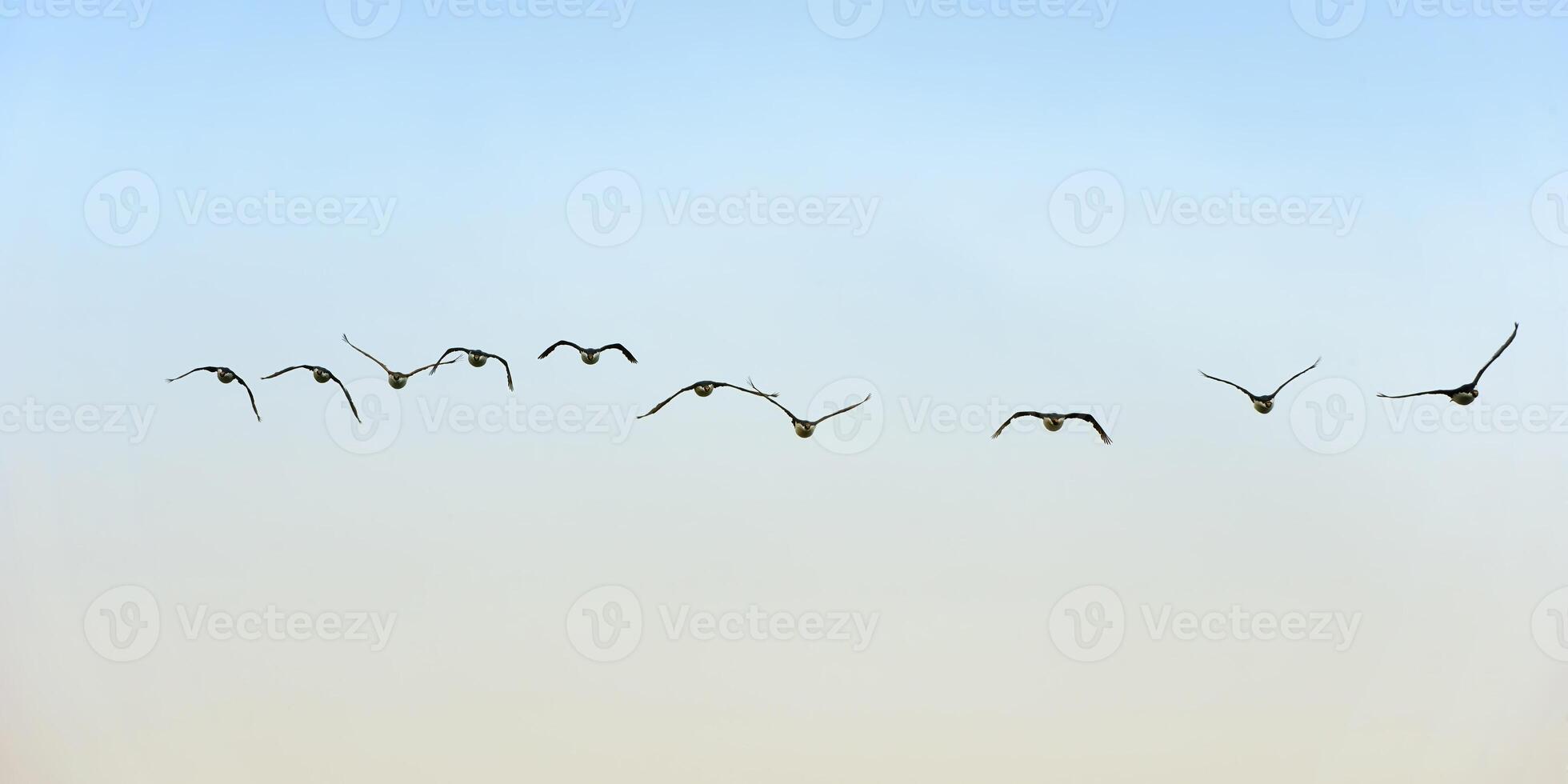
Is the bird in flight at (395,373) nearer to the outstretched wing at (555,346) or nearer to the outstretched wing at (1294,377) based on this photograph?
the outstretched wing at (555,346)

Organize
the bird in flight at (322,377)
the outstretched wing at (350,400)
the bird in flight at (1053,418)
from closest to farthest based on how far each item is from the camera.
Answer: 1. the bird in flight at (1053,418)
2. the bird in flight at (322,377)
3. the outstretched wing at (350,400)

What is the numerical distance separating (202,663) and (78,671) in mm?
499

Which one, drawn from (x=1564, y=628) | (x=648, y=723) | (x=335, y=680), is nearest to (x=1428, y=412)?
(x=1564, y=628)

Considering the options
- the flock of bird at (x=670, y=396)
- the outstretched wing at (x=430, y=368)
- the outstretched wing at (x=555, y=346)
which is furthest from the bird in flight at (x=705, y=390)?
the outstretched wing at (x=430, y=368)

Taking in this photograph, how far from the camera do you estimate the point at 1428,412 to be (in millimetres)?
4203

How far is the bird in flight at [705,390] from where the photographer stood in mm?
3941

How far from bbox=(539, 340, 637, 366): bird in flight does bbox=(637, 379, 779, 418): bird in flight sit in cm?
21

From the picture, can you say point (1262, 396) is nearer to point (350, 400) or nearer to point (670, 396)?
point (670, 396)

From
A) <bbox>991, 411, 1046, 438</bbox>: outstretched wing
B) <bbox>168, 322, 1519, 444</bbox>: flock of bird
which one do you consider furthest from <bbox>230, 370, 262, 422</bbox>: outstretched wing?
<bbox>991, 411, 1046, 438</bbox>: outstretched wing

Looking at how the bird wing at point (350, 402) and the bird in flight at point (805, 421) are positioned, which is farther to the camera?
the bird wing at point (350, 402)

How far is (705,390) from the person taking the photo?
401 cm

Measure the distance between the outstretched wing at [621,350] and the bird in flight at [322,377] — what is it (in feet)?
3.40

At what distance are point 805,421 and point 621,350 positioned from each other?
0.76 metres

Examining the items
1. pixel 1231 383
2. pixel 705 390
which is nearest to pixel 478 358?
pixel 705 390
